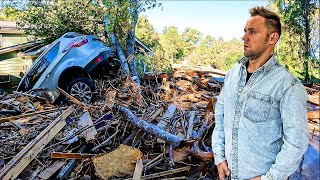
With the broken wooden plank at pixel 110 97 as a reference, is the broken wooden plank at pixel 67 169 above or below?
below

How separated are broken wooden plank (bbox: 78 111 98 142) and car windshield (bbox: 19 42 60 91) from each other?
3.48 metres

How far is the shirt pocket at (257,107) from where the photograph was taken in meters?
1.55

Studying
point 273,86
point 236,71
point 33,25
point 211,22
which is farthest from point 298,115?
point 211,22

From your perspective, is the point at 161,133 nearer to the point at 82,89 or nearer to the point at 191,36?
the point at 82,89

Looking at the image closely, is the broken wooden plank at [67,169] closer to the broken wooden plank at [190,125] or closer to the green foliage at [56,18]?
the broken wooden plank at [190,125]

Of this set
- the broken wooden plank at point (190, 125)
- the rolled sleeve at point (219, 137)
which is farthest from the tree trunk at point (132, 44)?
the rolled sleeve at point (219, 137)

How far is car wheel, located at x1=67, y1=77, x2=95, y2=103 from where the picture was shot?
7.59 meters

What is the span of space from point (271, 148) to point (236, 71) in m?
0.53

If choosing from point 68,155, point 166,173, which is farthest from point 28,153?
point 166,173

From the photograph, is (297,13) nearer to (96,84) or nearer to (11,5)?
(96,84)

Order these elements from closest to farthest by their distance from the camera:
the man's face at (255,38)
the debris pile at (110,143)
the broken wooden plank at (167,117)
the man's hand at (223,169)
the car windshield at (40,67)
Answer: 1. the man's face at (255,38)
2. the man's hand at (223,169)
3. the debris pile at (110,143)
4. the broken wooden plank at (167,117)
5. the car windshield at (40,67)

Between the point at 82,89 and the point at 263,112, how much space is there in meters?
6.70

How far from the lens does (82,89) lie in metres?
7.70

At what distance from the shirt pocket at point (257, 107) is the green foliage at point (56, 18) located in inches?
446
